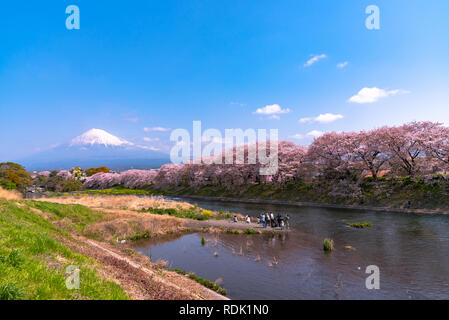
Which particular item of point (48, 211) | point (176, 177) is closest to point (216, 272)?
point (48, 211)

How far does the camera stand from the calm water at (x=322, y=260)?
15539 millimetres

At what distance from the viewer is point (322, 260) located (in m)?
21.0

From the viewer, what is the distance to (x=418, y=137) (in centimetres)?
4834

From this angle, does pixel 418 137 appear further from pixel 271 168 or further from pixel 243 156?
pixel 243 156

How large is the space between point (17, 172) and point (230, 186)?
186 feet

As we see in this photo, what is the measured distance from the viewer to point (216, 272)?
61.5 ft

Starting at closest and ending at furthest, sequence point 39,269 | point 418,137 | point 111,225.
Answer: point 39,269, point 111,225, point 418,137

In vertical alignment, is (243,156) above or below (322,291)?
above

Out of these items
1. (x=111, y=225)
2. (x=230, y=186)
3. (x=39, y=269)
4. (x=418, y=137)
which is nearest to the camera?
(x=39, y=269)

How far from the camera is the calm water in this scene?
15539 mm
